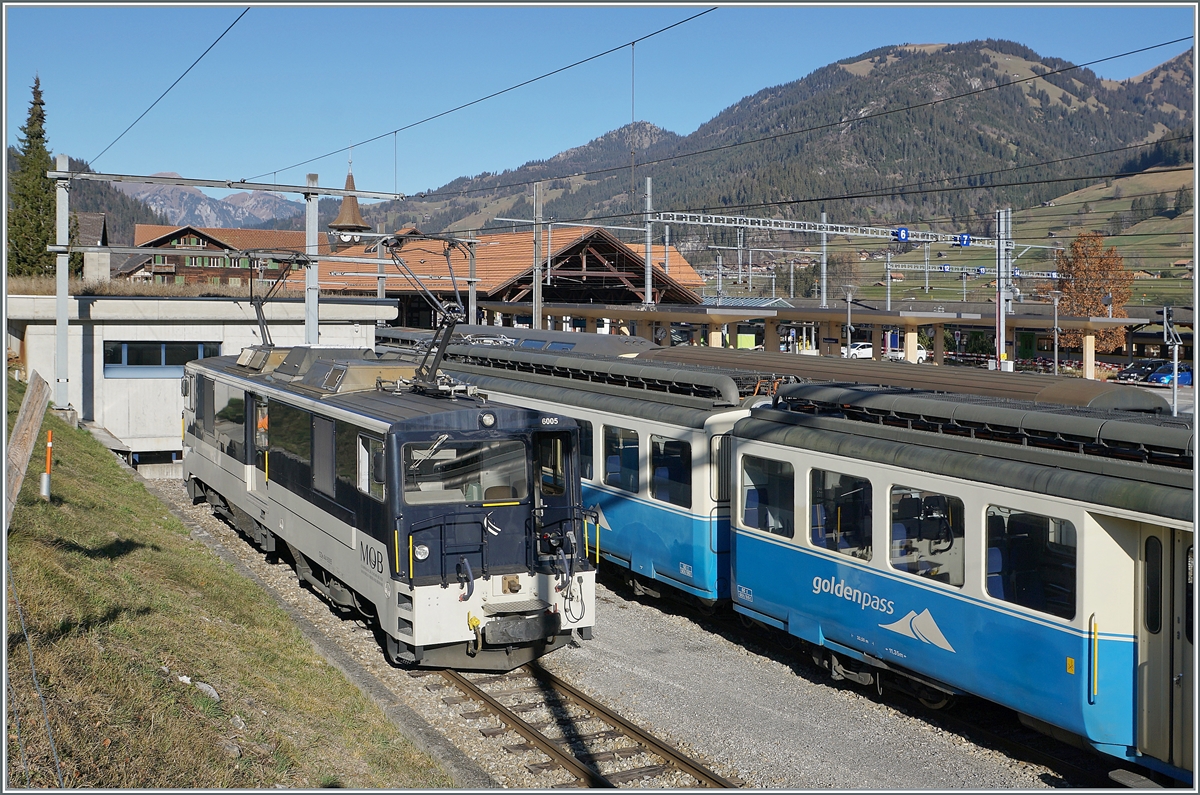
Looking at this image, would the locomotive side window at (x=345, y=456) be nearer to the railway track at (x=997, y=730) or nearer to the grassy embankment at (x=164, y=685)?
the grassy embankment at (x=164, y=685)

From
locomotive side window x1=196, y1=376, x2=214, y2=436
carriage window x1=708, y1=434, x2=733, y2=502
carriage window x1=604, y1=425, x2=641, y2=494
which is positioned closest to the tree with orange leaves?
carriage window x1=604, y1=425, x2=641, y2=494

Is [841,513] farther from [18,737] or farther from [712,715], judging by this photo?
[18,737]

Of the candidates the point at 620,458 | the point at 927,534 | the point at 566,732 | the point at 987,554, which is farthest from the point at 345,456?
the point at 987,554

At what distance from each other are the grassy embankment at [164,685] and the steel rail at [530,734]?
101cm

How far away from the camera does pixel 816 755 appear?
906 centimetres

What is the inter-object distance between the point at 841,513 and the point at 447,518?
12.1ft

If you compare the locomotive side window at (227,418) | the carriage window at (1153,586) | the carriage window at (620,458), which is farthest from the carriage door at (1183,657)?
the locomotive side window at (227,418)

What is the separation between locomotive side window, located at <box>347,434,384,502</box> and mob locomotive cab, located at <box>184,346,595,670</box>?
2cm

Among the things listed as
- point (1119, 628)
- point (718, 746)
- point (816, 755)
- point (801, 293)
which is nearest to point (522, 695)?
point (718, 746)

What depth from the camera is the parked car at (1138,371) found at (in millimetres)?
47500

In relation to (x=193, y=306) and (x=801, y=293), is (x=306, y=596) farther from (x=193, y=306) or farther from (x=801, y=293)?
(x=801, y=293)

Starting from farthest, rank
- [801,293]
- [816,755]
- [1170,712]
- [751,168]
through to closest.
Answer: [751,168]
[801,293]
[816,755]
[1170,712]

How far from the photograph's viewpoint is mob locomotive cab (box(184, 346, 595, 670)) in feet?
33.6

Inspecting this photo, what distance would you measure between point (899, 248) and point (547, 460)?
527ft
